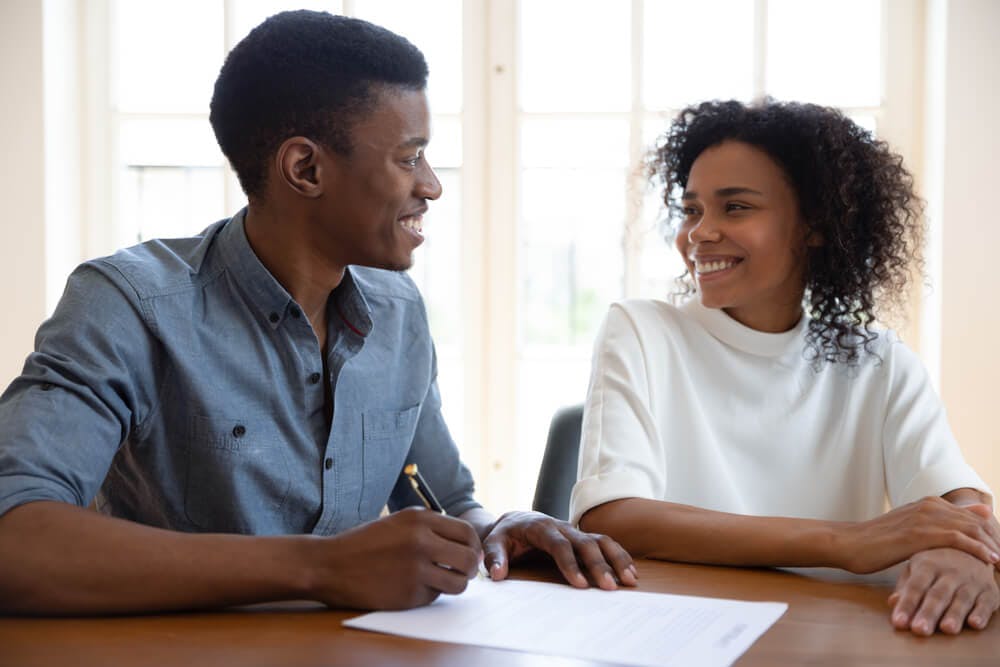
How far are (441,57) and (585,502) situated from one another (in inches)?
77.9

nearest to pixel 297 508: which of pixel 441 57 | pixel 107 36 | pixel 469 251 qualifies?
pixel 469 251

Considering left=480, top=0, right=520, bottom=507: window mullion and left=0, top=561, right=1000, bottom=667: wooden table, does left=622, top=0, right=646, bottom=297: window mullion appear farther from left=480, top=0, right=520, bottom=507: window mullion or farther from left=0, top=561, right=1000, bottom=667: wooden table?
left=0, top=561, right=1000, bottom=667: wooden table

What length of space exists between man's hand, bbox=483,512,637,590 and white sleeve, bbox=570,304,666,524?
203 mm

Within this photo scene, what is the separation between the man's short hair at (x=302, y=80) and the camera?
1.40 meters

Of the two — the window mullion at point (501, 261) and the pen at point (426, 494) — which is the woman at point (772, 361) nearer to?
the pen at point (426, 494)

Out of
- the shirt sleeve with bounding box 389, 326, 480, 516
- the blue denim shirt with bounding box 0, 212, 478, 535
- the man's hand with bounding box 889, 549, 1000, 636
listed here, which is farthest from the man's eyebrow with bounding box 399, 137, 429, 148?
the man's hand with bounding box 889, 549, 1000, 636

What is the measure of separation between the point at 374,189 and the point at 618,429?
523 millimetres

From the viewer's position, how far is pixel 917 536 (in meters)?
1.20

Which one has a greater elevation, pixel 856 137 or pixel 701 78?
pixel 701 78

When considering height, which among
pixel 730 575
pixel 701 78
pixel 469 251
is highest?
pixel 701 78

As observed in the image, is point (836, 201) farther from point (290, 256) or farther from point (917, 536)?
point (290, 256)

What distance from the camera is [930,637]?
0.97m

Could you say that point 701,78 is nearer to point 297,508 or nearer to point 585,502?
point 585,502

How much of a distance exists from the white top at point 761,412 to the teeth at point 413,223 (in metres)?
0.40
